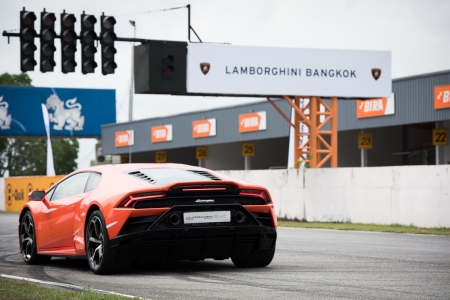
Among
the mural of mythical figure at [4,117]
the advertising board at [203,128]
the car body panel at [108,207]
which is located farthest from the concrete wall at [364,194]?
the mural of mythical figure at [4,117]

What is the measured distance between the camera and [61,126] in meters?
65.1

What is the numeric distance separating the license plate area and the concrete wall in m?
11.8

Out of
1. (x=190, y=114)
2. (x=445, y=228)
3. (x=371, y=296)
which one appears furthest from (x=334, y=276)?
(x=190, y=114)

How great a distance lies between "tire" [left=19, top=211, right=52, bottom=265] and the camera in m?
10.4

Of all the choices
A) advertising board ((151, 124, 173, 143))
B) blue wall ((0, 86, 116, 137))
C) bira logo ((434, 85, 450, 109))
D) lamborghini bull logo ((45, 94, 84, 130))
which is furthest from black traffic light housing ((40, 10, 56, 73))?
lamborghini bull logo ((45, 94, 84, 130))

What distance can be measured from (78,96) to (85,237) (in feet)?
188

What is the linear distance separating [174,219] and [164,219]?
0.11m

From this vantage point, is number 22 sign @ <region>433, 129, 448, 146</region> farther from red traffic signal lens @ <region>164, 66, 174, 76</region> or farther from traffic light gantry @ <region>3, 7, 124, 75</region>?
traffic light gantry @ <region>3, 7, 124, 75</region>

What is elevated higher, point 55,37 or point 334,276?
point 55,37

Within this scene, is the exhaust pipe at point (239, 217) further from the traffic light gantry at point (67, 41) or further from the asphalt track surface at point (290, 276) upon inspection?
the traffic light gantry at point (67, 41)

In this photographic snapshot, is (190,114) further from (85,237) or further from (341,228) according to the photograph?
(85,237)

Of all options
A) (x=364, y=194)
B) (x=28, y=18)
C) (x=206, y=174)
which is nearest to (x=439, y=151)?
(x=364, y=194)

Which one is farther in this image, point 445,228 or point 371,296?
point 445,228

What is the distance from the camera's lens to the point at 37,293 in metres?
7.04
